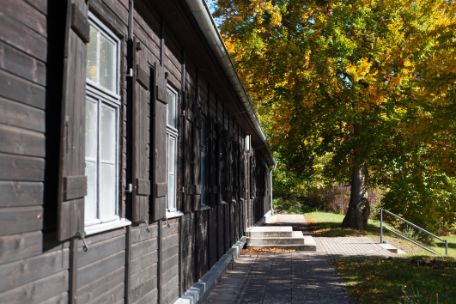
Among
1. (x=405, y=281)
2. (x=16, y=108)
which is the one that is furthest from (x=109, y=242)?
(x=405, y=281)

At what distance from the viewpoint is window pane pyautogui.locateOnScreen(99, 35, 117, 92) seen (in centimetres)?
500

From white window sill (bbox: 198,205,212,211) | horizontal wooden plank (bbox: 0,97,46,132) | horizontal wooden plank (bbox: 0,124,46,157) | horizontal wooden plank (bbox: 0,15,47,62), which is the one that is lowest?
white window sill (bbox: 198,205,212,211)

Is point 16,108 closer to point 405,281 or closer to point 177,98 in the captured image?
point 177,98

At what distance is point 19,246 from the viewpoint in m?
3.23

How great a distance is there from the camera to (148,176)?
20.7 ft

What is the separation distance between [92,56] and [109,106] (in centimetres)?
53

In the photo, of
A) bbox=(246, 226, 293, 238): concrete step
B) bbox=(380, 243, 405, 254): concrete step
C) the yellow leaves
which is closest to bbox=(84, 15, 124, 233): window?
bbox=(246, 226, 293, 238): concrete step

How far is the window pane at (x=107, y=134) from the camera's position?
16.4 ft

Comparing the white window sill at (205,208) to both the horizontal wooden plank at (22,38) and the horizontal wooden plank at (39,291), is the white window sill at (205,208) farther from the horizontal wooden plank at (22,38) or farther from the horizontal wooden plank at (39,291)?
the horizontal wooden plank at (22,38)

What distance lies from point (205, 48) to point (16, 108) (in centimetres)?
581

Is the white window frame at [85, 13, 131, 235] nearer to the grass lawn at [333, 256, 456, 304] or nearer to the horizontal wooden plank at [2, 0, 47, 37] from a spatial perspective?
the horizontal wooden plank at [2, 0, 47, 37]

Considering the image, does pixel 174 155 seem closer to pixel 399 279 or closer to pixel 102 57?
pixel 102 57

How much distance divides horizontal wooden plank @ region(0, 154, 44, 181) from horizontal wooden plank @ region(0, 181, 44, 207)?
3 centimetres

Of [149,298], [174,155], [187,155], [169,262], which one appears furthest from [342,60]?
[149,298]
